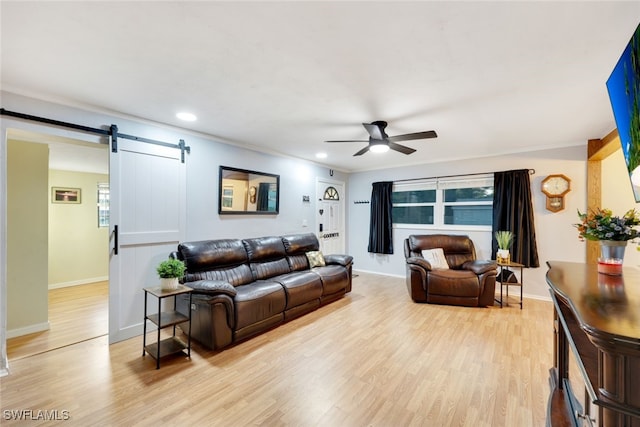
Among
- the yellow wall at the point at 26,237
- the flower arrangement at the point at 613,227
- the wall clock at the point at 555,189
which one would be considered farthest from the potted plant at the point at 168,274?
the wall clock at the point at 555,189

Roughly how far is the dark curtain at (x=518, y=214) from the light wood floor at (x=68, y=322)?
5.75 meters

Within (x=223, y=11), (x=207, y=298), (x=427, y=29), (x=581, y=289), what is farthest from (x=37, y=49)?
(x=581, y=289)

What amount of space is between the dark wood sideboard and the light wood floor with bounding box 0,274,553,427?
0.56 m

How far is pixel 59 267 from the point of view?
16.4ft

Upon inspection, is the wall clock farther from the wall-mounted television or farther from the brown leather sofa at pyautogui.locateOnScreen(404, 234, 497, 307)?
the wall-mounted television

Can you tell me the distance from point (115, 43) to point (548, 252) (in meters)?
5.72

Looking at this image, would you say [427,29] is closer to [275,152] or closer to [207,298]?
[207,298]

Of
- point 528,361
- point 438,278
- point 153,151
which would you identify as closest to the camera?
point 528,361

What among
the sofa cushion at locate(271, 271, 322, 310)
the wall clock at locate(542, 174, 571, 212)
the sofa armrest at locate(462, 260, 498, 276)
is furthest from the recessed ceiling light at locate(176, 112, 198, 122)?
the wall clock at locate(542, 174, 571, 212)

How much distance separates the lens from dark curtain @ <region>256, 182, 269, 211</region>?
442cm

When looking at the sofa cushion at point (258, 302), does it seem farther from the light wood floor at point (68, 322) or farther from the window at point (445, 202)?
the window at point (445, 202)

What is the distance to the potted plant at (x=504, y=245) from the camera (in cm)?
419

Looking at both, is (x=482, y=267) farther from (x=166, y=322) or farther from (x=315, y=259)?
(x=166, y=322)

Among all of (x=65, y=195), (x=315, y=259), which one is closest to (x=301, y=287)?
(x=315, y=259)
